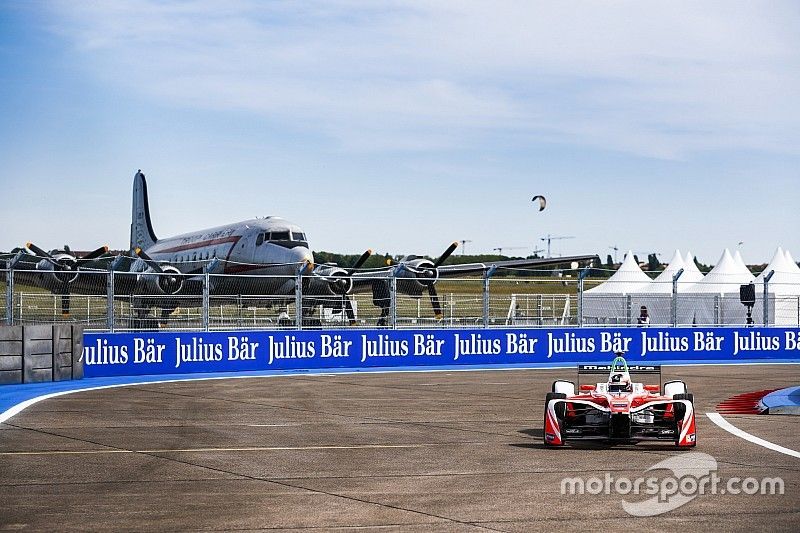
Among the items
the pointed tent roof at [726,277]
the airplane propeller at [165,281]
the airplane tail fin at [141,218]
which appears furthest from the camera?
the airplane tail fin at [141,218]

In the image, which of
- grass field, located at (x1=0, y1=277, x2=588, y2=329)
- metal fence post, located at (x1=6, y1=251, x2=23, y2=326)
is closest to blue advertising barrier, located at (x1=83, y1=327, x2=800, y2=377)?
grass field, located at (x1=0, y1=277, x2=588, y2=329)

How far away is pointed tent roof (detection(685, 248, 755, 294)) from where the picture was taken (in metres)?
52.2

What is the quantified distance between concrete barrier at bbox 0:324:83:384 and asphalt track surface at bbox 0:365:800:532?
349 centimetres

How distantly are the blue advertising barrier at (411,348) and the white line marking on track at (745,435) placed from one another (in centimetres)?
1501

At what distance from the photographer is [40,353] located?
77.7 feet

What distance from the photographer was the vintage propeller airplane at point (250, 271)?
3541 cm

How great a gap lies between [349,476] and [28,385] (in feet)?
47.0

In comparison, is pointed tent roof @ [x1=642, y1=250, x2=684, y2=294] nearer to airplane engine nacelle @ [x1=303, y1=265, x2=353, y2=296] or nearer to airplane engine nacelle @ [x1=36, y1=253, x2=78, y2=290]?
airplane engine nacelle @ [x1=303, y1=265, x2=353, y2=296]

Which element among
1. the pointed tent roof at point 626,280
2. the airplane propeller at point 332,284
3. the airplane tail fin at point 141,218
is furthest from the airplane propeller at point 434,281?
the airplane tail fin at point 141,218

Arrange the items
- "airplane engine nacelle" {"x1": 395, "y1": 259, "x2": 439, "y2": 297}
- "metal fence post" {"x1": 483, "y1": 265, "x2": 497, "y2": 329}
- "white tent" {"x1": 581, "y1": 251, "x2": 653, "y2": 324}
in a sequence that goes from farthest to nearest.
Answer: "airplane engine nacelle" {"x1": 395, "y1": 259, "x2": 439, "y2": 297} → "white tent" {"x1": 581, "y1": 251, "x2": 653, "y2": 324} → "metal fence post" {"x1": 483, "y1": 265, "x2": 497, "y2": 329}

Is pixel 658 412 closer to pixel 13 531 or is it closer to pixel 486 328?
pixel 13 531

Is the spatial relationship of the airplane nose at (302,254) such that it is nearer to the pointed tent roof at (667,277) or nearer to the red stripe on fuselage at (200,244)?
the red stripe on fuselage at (200,244)

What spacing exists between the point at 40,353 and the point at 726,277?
37.6 metres

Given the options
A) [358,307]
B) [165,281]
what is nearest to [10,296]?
[358,307]
